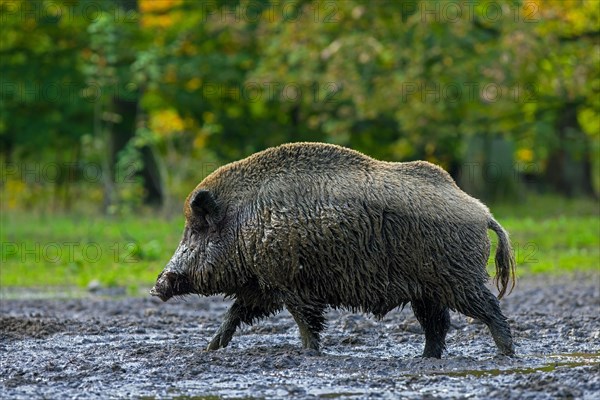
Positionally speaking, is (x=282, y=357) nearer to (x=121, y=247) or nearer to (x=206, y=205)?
(x=206, y=205)

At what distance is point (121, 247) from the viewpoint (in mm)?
18672

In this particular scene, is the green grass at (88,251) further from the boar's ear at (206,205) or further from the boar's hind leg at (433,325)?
the boar's hind leg at (433,325)

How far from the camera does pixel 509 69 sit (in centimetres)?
2200

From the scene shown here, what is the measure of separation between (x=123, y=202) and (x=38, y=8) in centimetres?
725

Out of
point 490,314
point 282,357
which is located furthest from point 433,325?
point 282,357

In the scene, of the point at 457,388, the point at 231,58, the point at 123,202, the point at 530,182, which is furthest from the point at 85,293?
the point at 530,182

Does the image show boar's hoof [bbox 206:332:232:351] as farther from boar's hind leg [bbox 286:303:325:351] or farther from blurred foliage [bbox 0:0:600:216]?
blurred foliage [bbox 0:0:600:216]

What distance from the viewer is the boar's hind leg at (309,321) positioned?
345 inches

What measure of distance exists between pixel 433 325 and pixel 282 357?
1.31 m

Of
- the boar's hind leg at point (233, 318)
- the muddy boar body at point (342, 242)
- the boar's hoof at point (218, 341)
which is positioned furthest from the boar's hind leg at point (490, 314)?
the boar's hoof at point (218, 341)

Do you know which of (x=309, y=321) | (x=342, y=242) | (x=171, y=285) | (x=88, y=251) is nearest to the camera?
(x=342, y=242)

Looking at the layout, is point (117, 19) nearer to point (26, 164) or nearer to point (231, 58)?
point (231, 58)

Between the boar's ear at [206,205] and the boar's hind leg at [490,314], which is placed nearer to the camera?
the boar's hind leg at [490,314]

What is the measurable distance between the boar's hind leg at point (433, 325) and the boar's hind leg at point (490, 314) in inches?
13.5
